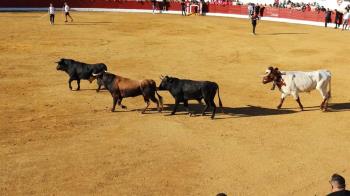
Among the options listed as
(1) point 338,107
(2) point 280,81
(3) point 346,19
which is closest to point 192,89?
Answer: (2) point 280,81

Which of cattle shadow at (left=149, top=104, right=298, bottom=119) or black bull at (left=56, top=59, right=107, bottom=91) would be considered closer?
cattle shadow at (left=149, top=104, right=298, bottom=119)

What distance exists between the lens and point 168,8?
50188 millimetres

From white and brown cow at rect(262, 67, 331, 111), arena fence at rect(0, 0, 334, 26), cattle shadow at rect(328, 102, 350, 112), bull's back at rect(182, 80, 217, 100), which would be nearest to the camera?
bull's back at rect(182, 80, 217, 100)

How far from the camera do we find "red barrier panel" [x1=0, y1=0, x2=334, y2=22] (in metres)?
45.3

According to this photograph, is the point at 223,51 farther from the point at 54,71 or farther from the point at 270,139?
the point at 270,139

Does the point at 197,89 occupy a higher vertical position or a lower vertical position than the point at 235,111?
higher

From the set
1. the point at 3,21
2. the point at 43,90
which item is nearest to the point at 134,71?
the point at 43,90

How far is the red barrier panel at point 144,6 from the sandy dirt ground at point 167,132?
17109mm

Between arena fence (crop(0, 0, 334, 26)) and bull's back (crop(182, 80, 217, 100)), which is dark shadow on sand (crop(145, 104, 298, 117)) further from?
arena fence (crop(0, 0, 334, 26))

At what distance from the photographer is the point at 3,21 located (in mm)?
39281

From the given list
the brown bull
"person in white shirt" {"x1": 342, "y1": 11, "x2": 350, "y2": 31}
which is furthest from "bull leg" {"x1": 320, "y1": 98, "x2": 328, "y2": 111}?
"person in white shirt" {"x1": 342, "y1": 11, "x2": 350, "y2": 31}

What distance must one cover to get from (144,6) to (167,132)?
37.2m

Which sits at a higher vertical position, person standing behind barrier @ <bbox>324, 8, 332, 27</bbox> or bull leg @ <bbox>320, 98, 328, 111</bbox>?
person standing behind barrier @ <bbox>324, 8, 332, 27</bbox>

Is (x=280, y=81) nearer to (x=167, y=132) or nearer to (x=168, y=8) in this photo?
(x=167, y=132)
